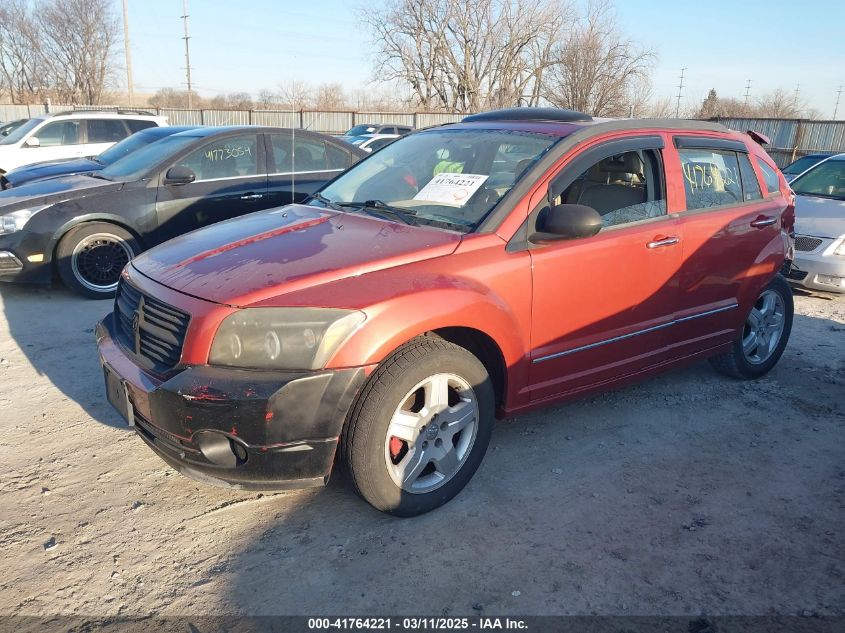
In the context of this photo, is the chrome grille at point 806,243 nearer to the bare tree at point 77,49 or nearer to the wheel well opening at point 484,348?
the wheel well opening at point 484,348

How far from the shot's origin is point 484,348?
128 inches

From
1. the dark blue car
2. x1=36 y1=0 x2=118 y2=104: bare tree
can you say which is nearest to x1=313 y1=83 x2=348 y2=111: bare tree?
x1=36 y1=0 x2=118 y2=104: bare tree

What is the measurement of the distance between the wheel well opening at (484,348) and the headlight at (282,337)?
545 mm

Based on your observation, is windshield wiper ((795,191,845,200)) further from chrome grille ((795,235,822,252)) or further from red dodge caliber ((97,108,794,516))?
red dodge caliber ((97,108,794,516))

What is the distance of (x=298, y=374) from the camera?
2.64 m

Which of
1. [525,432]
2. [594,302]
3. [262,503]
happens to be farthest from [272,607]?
[594,302]

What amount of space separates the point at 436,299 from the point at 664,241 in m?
1.68

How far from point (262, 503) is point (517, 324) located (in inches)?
59.8

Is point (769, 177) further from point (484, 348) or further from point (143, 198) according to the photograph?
point (143, 198)

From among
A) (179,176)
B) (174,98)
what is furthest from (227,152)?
(174,98)

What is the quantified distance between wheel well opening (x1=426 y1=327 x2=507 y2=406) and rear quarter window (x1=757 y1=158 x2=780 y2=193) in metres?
2.76

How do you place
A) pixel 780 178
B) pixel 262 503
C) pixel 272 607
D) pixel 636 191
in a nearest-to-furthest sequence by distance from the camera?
pixel 272 607
pixel 262 503
pixel 636 191
pixel 780 178

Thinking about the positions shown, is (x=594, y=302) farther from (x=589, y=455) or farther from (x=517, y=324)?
(x=589, y=455)

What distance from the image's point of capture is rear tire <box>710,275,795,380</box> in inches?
187
